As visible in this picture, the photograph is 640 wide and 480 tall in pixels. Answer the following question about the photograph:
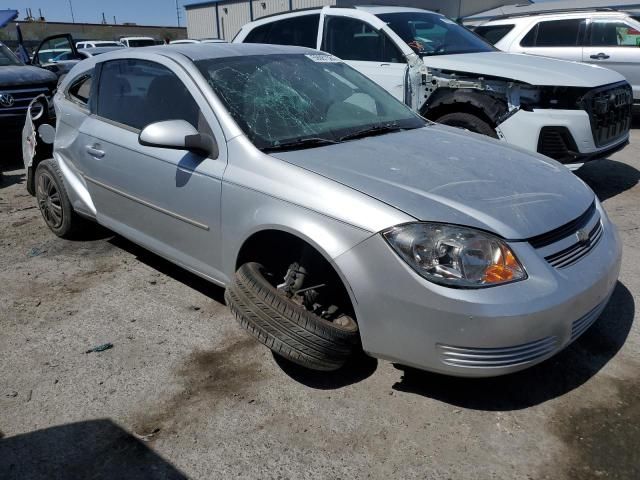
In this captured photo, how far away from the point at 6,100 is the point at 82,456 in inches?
273

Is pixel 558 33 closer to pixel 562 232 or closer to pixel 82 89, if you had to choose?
pixel 82 89

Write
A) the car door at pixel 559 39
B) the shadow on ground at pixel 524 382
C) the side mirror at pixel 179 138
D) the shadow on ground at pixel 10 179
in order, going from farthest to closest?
the car door at pixel 559 39
the shadow on ground at pixel 10 179
the side mirror at pixel 179 138
the shadow on ground at pixel 524 382

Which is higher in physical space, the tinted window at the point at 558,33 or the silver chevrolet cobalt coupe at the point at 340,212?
the tinted window at the point at 558,33

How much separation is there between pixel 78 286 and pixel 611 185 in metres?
5.35

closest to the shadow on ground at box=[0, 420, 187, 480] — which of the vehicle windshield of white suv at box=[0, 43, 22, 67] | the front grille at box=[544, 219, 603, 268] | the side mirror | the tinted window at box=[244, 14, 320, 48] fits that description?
the side mirror

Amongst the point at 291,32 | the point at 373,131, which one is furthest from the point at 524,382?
the point at 291,32

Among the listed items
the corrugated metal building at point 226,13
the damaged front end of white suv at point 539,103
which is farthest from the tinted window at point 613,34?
the corrugated metal building at point 226,13

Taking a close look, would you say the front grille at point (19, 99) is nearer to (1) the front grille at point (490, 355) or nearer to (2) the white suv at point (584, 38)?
(2) the white suv at point (584, 38)

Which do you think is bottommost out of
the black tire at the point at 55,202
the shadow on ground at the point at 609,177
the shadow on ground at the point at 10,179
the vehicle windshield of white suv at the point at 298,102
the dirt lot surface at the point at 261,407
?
the shadow on ground at the point at 10,179

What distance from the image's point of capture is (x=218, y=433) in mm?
2469

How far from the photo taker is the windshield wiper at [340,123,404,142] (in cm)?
316

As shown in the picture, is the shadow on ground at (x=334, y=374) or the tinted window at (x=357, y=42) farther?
the tinted window at (x=357, y=42)

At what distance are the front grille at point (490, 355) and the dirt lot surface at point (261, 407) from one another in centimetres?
35

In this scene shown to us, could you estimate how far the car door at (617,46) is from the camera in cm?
857
